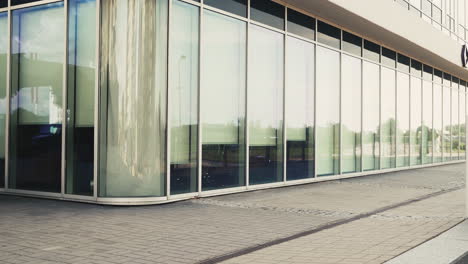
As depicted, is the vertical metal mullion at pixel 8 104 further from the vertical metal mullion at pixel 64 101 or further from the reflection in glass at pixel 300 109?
the reflection in glass at pixel 300 109

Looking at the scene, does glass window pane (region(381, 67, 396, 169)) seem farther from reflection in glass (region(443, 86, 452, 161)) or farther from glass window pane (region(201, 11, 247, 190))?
glass window pane (region(201, 11, 247, 190))

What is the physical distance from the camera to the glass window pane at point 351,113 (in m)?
16.4

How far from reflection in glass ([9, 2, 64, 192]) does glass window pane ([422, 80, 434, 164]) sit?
16.8 m

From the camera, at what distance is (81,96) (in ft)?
32.7

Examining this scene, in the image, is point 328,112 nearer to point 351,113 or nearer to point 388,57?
point 351,113

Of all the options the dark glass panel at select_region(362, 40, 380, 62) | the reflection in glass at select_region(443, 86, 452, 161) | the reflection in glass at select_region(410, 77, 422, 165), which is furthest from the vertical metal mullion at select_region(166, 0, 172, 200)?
the reflection in glass at select_region(443, 86, 452, 161)

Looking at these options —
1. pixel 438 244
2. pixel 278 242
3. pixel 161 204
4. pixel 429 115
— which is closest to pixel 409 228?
pixel 438 244

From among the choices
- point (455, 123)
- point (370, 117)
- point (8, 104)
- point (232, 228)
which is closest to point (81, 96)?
point (8, 104)

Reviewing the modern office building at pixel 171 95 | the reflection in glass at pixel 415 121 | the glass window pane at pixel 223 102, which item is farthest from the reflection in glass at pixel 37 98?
the reflection in glass at pixel 415 121

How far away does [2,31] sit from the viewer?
1144cm

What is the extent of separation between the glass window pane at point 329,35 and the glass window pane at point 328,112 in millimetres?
232

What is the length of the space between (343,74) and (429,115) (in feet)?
29.3

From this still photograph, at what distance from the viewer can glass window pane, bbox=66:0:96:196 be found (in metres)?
9.81

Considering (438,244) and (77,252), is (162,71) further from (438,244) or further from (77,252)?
(438,244)
